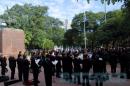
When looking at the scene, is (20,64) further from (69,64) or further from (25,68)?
(69,64)

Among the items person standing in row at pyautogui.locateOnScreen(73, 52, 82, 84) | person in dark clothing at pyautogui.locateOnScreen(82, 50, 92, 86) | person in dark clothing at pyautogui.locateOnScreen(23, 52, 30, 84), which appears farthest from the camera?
person in dark clothing at pyautogui.locateOnScreen(23, 52, 30, 84)

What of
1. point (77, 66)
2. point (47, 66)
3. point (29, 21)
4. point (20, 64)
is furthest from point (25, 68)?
point (29, 21)

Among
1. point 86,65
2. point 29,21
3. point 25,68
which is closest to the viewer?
point 86,65

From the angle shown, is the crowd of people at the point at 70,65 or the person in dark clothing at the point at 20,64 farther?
the person in dark clothing at the point at 20,64

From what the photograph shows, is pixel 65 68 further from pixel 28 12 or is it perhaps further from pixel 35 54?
pixel 28 12

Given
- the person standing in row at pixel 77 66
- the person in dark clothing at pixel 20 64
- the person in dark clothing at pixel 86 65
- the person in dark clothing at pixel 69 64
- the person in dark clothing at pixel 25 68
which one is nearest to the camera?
the person in dark clothing at pixel 86 65

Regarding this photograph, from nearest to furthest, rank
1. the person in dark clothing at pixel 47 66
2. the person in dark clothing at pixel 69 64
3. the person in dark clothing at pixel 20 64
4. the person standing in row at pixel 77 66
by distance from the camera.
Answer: the person in dark clothing at pixel 47 66 < the person standing in row at pixel 77 66 < the person in dark clothing at pixel 69 64 < the person in dark clothing at pixel 20 64

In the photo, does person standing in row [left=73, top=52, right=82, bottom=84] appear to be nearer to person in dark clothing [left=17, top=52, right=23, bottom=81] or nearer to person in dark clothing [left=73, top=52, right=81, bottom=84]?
person in dark clothing [left=73, top=52, right=81, bottom=84]

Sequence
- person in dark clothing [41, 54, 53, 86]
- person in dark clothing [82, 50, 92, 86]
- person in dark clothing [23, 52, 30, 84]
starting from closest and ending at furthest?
person in dark clothing [41, 54, 53, 86]
person in dark clothing [82, 50, 92, 86]
person in dark clothing [23, 52, 30, 84]

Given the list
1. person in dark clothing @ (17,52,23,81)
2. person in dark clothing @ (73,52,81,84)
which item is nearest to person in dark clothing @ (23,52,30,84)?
person in dark clothing @ (17,52,23,81)

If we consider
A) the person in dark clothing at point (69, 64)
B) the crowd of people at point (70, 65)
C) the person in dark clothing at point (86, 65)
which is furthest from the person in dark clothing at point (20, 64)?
the person in dark clothing at point (86, 65)

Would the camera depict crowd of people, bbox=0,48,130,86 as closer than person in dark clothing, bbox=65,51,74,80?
Yes

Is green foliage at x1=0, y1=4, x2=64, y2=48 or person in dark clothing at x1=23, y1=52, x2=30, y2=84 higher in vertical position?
green foliage at x1=0, y1=4, x2=64, y2=48

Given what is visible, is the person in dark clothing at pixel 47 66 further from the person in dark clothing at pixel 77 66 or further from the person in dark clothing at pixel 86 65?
the person in dark clothing at pixel 77 66
